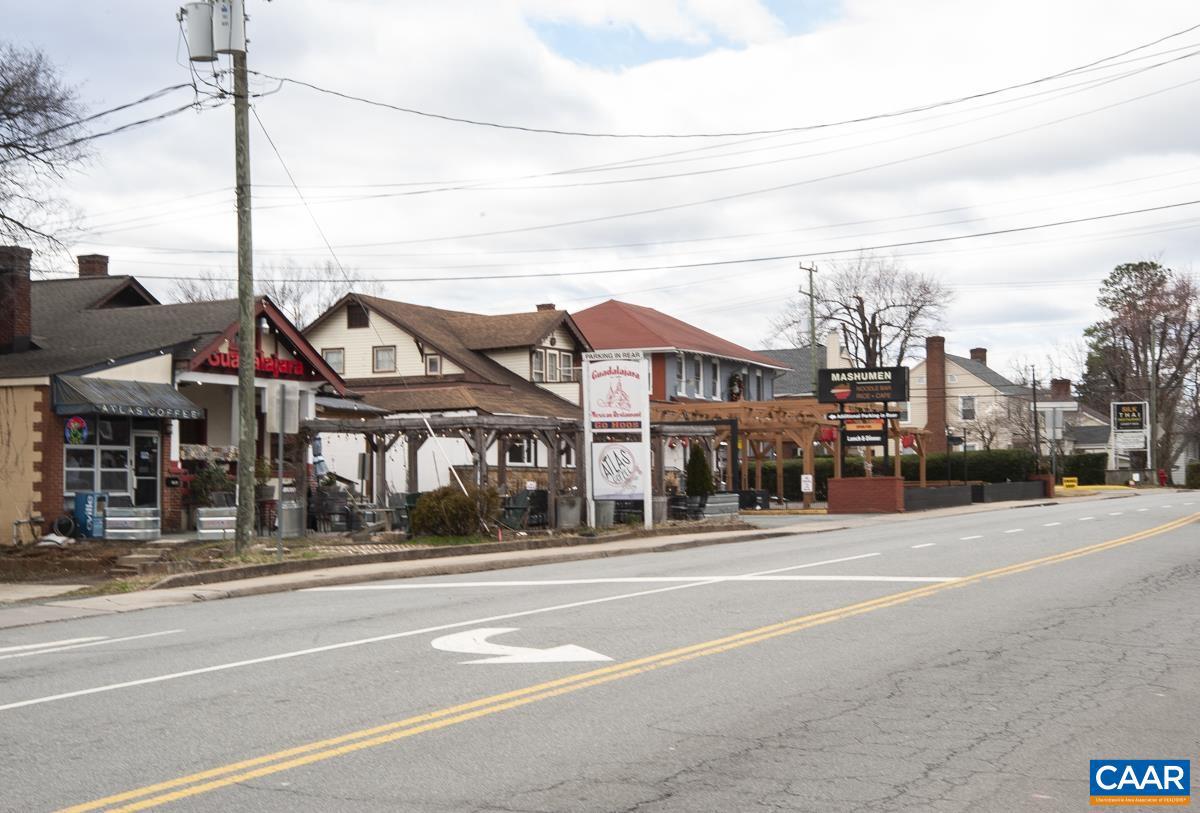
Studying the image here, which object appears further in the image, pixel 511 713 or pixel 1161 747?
pixel 511 713

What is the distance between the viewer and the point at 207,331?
30.9 meters

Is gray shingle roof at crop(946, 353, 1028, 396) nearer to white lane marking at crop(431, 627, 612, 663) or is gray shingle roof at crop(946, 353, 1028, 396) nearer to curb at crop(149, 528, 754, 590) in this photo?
curb at crop(149, 528, 754, 590)

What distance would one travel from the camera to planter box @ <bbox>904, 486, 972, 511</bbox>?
43.5 m

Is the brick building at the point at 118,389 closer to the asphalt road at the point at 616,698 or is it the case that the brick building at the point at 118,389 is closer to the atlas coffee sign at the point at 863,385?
the asphalt road at the point at 616,698

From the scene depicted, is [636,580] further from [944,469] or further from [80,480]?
[944,469]

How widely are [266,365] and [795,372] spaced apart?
181 feet

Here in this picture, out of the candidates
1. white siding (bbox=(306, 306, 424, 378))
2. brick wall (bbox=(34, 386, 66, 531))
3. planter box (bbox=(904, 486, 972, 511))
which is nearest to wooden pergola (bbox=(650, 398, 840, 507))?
planter box (bbox=(904, 486, 972, 511))

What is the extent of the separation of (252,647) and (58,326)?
24.8 meters

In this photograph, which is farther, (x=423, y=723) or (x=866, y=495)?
(x=866, y=495)

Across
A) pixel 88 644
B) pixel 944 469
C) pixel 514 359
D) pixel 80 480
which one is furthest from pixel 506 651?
pixel 944 469

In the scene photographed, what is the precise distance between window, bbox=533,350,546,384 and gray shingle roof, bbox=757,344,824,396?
1248 inches

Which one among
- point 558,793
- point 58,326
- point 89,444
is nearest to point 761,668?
point 558,793

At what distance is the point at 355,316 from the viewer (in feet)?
164

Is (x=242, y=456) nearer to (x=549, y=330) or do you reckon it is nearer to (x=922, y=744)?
(x=922, y=744)
